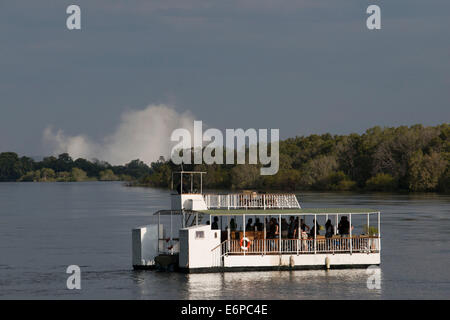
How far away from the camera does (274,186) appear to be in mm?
174625

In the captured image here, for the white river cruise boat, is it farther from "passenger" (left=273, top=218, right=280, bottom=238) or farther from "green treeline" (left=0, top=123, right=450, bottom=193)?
"green treeline" (left=0, top=123, right=450, bottom=193)

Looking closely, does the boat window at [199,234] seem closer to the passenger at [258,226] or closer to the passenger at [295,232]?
the passenger at [258,226]

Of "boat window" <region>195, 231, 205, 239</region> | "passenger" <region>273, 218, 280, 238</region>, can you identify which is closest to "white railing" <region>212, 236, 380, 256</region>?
"passenger" <region>273, 218, 280, 238</region>

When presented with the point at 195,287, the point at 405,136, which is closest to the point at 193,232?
the point at 195,287

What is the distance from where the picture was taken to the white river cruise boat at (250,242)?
1407 inches

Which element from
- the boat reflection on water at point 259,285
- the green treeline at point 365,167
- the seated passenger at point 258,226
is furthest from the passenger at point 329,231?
the green treeline at point 365,167

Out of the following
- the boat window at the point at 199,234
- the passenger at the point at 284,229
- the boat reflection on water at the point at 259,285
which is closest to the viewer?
the boat reflection on water at the point at 259,285

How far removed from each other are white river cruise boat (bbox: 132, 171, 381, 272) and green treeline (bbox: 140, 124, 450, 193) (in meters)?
104

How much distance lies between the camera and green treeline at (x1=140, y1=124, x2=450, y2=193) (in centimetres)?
14100

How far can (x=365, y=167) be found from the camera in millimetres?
162250

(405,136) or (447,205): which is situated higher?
(405,136)
